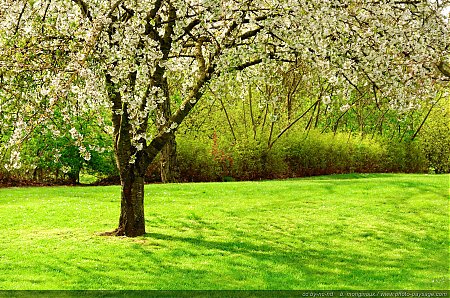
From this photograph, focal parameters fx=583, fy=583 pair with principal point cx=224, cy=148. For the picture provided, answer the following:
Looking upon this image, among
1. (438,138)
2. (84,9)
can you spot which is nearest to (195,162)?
(84,9)

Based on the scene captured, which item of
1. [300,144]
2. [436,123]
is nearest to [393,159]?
[436,123]

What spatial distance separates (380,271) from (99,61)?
5.46 metres

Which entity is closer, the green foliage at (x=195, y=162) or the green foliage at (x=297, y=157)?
the green foliage at (x=195, y=162)

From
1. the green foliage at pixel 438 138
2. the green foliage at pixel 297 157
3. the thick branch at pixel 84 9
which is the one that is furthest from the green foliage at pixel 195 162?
the thick branch at pixel 84 9

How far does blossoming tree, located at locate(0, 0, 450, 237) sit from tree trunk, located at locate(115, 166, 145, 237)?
19 mm

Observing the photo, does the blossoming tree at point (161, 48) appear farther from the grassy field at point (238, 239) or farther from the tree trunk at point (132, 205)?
the grassy field at point (238, 239)

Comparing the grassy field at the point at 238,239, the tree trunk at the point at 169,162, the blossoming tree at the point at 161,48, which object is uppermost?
the blossoming tree at the point at 161,48

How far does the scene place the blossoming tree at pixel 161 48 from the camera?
873 centimetres

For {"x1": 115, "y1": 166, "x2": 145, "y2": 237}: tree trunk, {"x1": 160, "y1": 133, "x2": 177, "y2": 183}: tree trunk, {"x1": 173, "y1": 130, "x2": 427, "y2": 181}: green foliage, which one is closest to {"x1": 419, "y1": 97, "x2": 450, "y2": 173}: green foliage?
{"x1": 173, "y1": 130, "x2": 427, "y2": 181}: green foliage

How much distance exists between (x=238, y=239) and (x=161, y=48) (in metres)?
3.86

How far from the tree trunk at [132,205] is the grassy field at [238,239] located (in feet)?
0.93

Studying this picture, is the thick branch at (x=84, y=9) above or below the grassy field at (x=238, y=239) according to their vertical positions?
above

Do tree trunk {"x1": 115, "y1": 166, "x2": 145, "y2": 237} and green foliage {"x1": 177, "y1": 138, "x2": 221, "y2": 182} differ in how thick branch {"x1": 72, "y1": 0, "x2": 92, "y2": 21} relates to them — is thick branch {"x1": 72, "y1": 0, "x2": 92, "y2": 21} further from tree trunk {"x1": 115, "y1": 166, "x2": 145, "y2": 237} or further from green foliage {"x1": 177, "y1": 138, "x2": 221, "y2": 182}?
green foliage {"x1": 177, "y1": 138, "x2": 221, "y2": 182}

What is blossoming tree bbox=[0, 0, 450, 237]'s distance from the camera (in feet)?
28.6
